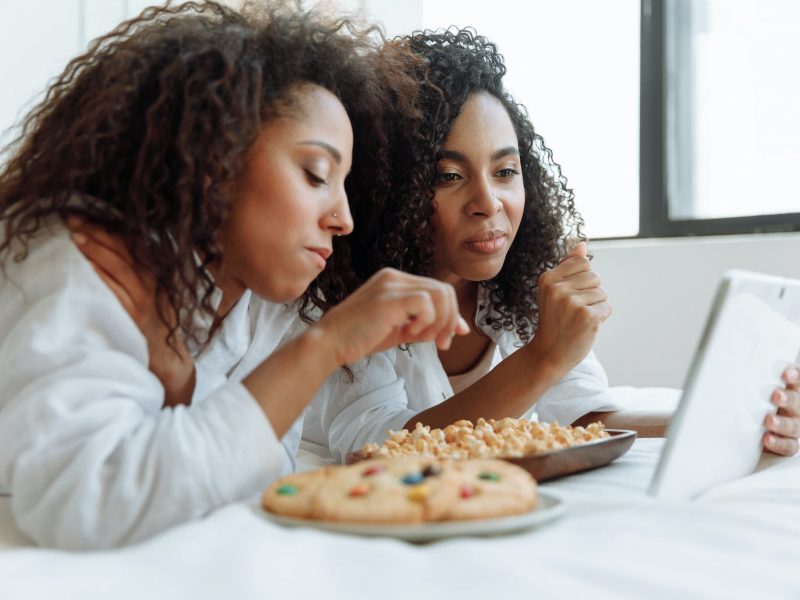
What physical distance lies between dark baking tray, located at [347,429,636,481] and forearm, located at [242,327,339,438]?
0.48ft

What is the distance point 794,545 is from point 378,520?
1.20ft

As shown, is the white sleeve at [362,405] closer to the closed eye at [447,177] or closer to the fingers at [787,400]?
the closed eye at [447,177]

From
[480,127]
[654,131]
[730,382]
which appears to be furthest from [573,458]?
[654,131]

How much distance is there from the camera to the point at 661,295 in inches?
119

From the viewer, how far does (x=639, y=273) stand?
3.08m

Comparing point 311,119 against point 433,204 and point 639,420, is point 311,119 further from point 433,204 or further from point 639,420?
point 639,420

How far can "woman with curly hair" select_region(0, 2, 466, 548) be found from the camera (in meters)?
0.83

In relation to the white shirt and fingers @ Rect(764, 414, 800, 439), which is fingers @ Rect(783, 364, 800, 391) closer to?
fingers @ Rect(764, 414, 800, 439)

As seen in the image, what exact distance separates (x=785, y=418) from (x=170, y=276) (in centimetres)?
79

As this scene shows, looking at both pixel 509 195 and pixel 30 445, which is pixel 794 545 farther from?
pixel 509 195

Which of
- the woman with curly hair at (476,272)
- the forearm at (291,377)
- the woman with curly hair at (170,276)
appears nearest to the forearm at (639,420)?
the woman with curly hair at (476,272)

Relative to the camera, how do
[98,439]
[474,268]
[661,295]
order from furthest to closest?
[661,295], [474,268], [98,439]

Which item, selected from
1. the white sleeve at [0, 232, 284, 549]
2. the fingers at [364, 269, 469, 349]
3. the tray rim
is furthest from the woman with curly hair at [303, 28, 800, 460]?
the white sleeve at [0, 232, 284, 549]

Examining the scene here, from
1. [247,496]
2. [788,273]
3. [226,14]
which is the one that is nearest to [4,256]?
[247,496]
